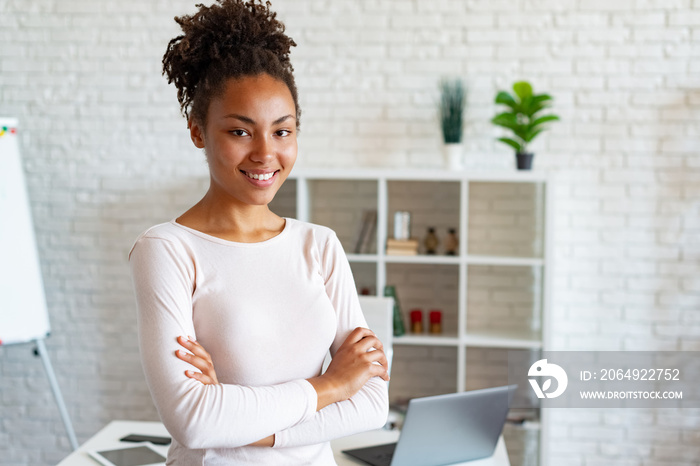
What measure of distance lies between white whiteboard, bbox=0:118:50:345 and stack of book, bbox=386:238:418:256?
1.84m

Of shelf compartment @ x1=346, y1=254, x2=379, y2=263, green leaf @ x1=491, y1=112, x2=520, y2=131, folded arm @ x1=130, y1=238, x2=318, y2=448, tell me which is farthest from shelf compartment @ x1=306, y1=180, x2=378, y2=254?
folded arm @ x1=130, y1=238, x2=318, y2=448

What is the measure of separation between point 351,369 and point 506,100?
232 cm

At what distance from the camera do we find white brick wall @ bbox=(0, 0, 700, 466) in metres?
3.57

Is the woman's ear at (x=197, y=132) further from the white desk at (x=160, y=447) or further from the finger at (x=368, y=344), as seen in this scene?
the white desk at (x=160, y=447)

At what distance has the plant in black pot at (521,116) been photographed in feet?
11.0

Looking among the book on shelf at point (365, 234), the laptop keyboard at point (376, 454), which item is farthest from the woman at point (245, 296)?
the book on shelf at point (365, 234)

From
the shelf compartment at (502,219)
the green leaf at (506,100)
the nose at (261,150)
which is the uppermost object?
the green leaf at (506,100)

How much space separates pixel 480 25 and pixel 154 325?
2.93 m

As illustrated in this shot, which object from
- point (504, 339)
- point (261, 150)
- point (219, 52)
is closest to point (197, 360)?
point (261, 150)

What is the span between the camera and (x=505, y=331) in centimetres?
368

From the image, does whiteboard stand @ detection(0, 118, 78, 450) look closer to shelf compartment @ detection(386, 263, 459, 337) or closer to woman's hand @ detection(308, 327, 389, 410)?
shelf compartment @ detection(386, 263, 459, 337)

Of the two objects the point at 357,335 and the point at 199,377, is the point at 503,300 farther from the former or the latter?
the point at 199,377

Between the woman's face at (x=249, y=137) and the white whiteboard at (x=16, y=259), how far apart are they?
250 centimetres

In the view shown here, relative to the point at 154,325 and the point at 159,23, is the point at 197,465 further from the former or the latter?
the point at 159,23
